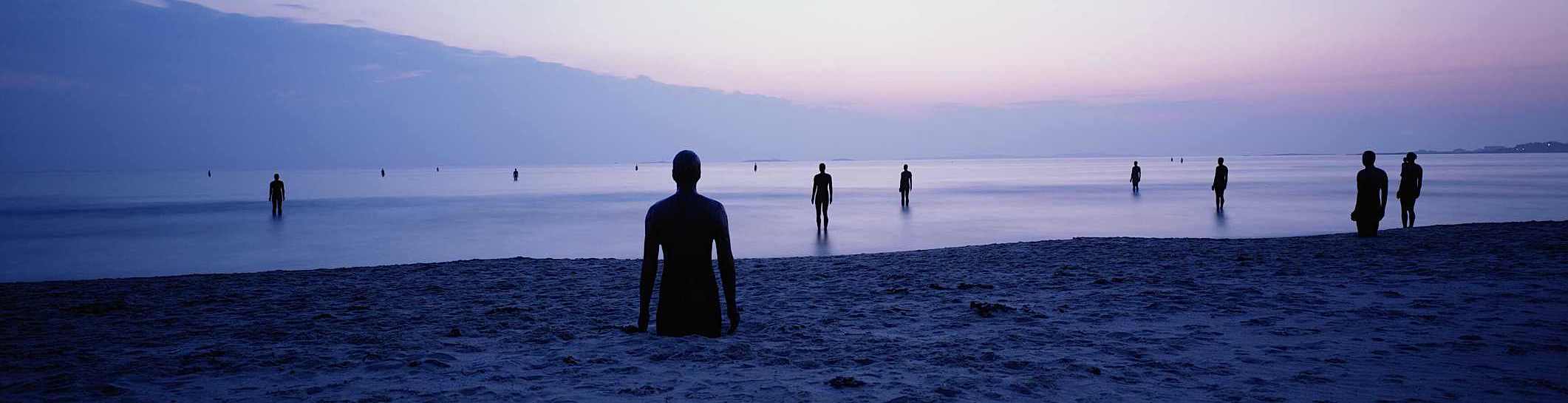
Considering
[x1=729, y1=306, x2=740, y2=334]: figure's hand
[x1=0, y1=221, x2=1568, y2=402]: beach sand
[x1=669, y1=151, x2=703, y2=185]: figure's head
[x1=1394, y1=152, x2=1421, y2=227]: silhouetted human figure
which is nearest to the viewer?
[x1=0, y1=221, x2=1568, y2=402]: beach sand

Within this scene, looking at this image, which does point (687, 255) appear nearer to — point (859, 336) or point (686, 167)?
point (686, 167)

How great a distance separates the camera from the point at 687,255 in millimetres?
7043

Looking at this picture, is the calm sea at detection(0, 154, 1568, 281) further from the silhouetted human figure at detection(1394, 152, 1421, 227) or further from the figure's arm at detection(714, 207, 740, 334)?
the figure's arm at detection(714, 207, 740, 334)

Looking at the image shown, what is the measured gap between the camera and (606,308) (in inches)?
371

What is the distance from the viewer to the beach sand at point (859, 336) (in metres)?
5.64

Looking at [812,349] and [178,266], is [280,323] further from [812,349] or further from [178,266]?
[178,266]

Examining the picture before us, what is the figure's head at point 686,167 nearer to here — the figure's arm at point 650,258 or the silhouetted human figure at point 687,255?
the silhouetted human figure at point 687,255

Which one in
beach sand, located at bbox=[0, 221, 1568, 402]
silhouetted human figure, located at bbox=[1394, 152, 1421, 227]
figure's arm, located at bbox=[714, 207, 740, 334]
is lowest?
beach sand, located at bbox=[0, 221, 1568, 402]

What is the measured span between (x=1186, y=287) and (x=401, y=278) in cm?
1016

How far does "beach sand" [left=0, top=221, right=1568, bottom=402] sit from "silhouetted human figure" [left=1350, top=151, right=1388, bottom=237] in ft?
7.38

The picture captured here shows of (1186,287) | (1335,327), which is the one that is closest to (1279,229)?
(1186,287)

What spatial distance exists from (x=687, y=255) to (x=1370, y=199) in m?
13.3

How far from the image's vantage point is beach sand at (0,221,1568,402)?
5.64 meters

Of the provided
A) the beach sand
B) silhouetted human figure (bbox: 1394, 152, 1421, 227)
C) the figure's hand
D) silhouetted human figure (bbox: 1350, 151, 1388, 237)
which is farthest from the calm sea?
the figure's hand
